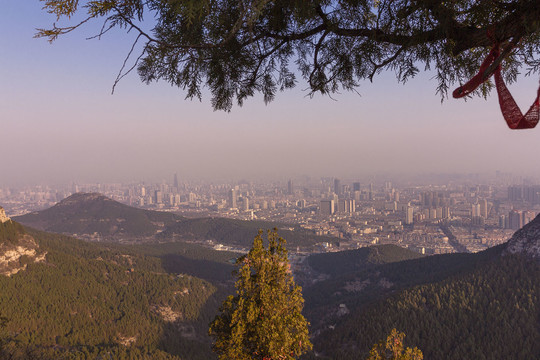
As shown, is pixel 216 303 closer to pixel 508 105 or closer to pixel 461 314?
pixel 461 314

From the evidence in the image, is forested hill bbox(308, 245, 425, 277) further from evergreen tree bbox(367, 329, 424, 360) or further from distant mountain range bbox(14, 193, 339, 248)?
evergreen tree bbox(367, 329, 424, 360)

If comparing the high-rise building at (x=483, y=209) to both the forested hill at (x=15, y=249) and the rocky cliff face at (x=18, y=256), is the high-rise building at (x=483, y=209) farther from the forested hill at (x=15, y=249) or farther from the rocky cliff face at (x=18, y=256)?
the forested hill at (x=15, y=249)

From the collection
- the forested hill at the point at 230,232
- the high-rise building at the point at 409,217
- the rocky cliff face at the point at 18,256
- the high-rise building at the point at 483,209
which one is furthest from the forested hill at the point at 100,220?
the high-rise building at the point at 483,209

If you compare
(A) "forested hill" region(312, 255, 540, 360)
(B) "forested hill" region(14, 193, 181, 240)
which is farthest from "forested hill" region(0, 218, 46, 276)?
(B) "forested hill" region(14, 193, 181, 240)

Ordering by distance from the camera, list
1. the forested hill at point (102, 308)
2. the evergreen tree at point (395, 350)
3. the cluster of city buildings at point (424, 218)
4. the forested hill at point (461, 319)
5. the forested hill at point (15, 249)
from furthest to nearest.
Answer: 1. the cluster of city buildings at point (424, 218)
2. the forested hill at point (15, 249)
3. the forested hill at point (102, 308)
4. the forested hill at point (461, 319)
5. the evergreen tree at point (395, 350)

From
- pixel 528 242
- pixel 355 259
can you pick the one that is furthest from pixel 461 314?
pixel 355 259
